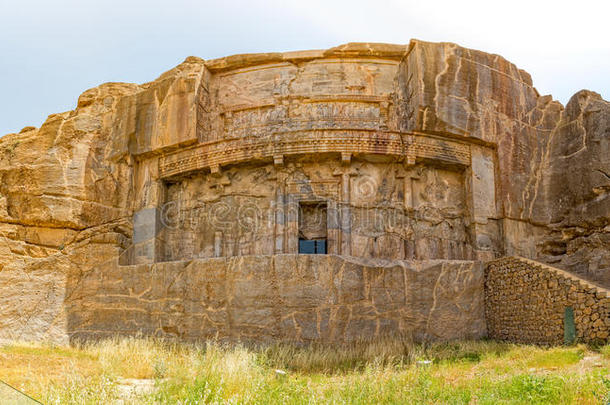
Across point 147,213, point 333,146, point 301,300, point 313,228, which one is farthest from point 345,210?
point 147,213

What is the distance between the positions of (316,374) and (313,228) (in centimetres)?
536

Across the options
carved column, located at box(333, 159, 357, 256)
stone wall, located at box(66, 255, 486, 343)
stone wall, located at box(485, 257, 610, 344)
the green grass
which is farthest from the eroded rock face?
the green grass

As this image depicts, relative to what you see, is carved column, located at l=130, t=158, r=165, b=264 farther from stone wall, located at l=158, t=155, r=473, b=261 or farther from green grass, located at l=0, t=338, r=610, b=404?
green grass, located at l=0, t=338, r=610, b=404

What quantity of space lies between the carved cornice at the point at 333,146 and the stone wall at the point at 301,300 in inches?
125

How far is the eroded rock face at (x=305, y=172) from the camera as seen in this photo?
39.1ft

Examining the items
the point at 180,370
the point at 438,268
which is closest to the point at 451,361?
the point at 438,268

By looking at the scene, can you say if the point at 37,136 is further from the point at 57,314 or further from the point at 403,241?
the point at 403,241

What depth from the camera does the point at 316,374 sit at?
755 cm

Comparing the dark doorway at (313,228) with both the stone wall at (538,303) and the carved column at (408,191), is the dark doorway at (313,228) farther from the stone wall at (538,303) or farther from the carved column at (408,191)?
the stone wall at (538,303)

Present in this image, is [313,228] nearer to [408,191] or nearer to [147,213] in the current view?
[408,191]

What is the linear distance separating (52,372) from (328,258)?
4634 mm

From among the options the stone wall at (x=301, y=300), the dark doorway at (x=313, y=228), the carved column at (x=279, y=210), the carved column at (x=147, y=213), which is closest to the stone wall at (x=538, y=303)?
the stone wall at (x=301, y=300)

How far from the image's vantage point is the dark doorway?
41.1 ft

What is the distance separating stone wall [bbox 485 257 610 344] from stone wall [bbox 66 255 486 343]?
338mm
